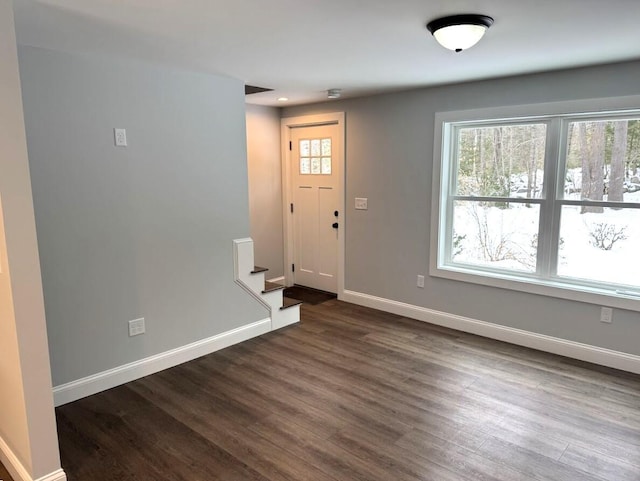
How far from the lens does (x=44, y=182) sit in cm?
269

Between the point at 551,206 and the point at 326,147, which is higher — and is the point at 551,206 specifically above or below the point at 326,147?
below

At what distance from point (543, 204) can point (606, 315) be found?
99 cm

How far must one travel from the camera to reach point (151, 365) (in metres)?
3.33

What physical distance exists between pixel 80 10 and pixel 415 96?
3013 millimetres

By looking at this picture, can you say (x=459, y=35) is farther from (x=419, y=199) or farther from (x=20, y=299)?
(x=20, y=299)

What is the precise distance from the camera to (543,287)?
144 inches

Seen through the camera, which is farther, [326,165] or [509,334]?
[326,165]

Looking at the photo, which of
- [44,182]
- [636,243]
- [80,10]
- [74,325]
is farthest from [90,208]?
[636,243]

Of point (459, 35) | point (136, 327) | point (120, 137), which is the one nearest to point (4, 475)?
point (136, 327)

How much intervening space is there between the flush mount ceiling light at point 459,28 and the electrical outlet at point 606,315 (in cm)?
239

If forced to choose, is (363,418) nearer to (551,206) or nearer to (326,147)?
(551,206)

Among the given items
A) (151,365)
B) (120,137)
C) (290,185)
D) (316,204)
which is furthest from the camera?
(290,185)

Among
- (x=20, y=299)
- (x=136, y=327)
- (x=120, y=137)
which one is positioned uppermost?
(x=120, y=137)

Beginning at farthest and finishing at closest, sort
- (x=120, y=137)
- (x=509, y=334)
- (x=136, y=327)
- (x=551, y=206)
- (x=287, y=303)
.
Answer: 1. (x=287, y=303)
2. (x=509, y=334)
3. (x=551, y=206)
4. (x=136, y=327)
5. (x=120, y=137)
